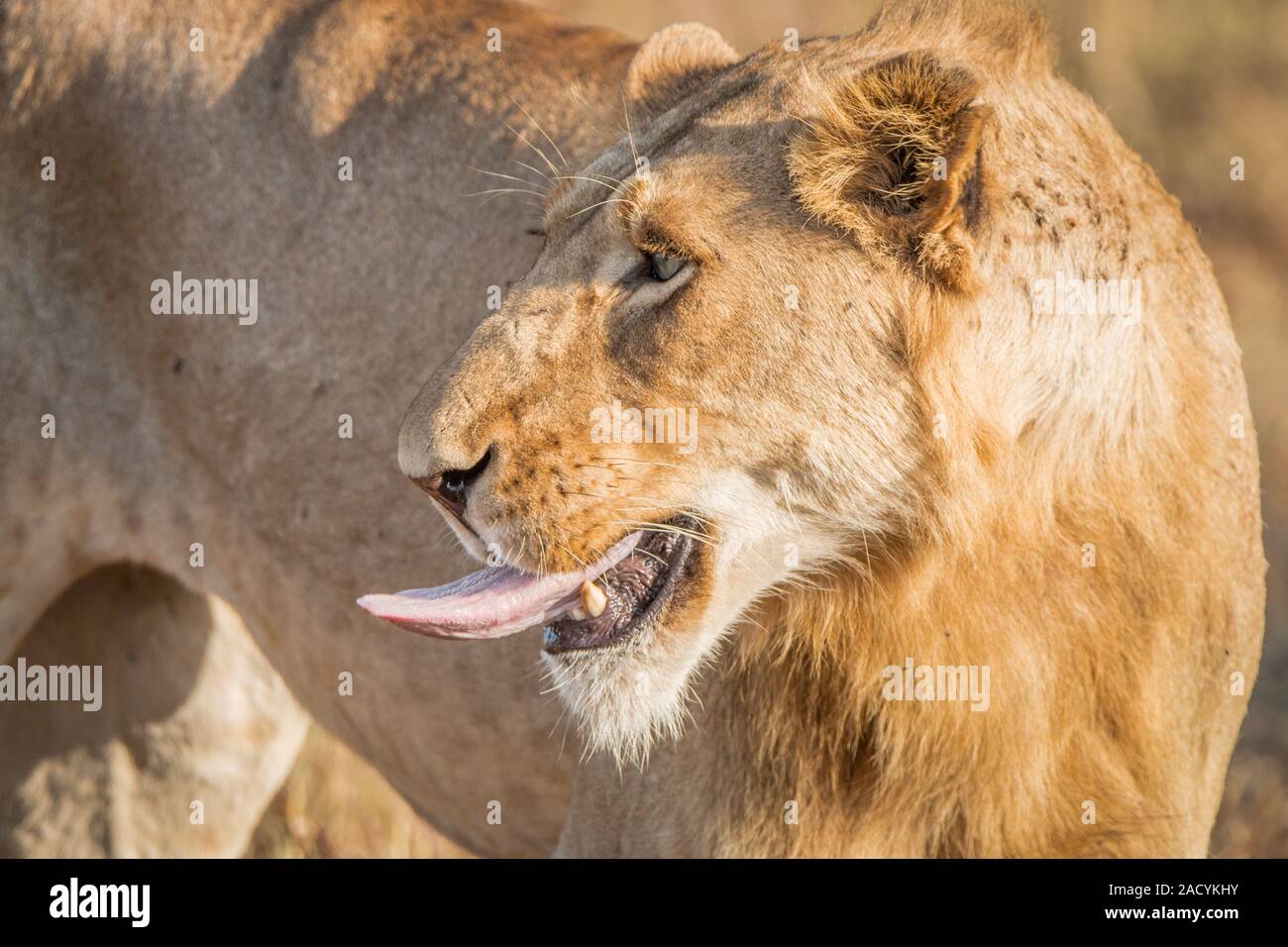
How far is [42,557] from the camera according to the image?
4047 millimetres

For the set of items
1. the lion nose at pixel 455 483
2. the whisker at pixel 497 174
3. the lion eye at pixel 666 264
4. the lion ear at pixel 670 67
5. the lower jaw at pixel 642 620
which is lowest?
the lower jaw at pixel 642 620

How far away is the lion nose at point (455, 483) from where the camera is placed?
8.48ft

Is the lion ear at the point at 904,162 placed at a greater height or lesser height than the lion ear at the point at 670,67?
lesser

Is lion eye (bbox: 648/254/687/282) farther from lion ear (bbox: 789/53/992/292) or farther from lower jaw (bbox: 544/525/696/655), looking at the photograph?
lower jaw (bbox: 544/525/696/655)

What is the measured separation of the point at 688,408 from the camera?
8.36 ft

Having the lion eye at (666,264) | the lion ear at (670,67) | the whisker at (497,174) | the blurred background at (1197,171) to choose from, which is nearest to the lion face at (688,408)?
the lion eye at (666,264)

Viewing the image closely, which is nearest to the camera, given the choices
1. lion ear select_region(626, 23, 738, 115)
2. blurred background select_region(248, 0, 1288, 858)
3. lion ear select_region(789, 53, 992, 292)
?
lion ear select_region(789, 53, 992, 292)

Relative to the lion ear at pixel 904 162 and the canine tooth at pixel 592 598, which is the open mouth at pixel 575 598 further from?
the lion ear at pixel 904 162

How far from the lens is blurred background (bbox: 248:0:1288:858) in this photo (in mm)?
5875

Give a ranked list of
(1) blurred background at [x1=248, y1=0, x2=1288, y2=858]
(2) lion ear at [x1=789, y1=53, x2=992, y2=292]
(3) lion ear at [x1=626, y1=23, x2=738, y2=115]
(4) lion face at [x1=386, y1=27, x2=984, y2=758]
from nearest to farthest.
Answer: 1. (2) lion ear at [x1=789, y1=53, x2=992, y2=292]
2. (4) lion face at [x1=386, y1=27, x2=984, y2=758]
3. (3) lion ear at [x1=626, y1=23, x2=738, y2=115]
4. (1) blurred background at [x1=248, y1=0, x2=1288, y2=858]

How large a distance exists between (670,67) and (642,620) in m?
1.20

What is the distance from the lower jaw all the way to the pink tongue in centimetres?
Result: 5

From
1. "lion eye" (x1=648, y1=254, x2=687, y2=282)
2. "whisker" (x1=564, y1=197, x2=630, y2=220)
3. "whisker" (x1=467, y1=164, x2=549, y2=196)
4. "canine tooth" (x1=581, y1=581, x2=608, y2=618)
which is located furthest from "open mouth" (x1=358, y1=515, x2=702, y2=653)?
"whisker" (x1=467, y1=164, x2=549, y2=196)

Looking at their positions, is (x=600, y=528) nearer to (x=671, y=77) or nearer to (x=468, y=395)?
(x=468, y=395)
